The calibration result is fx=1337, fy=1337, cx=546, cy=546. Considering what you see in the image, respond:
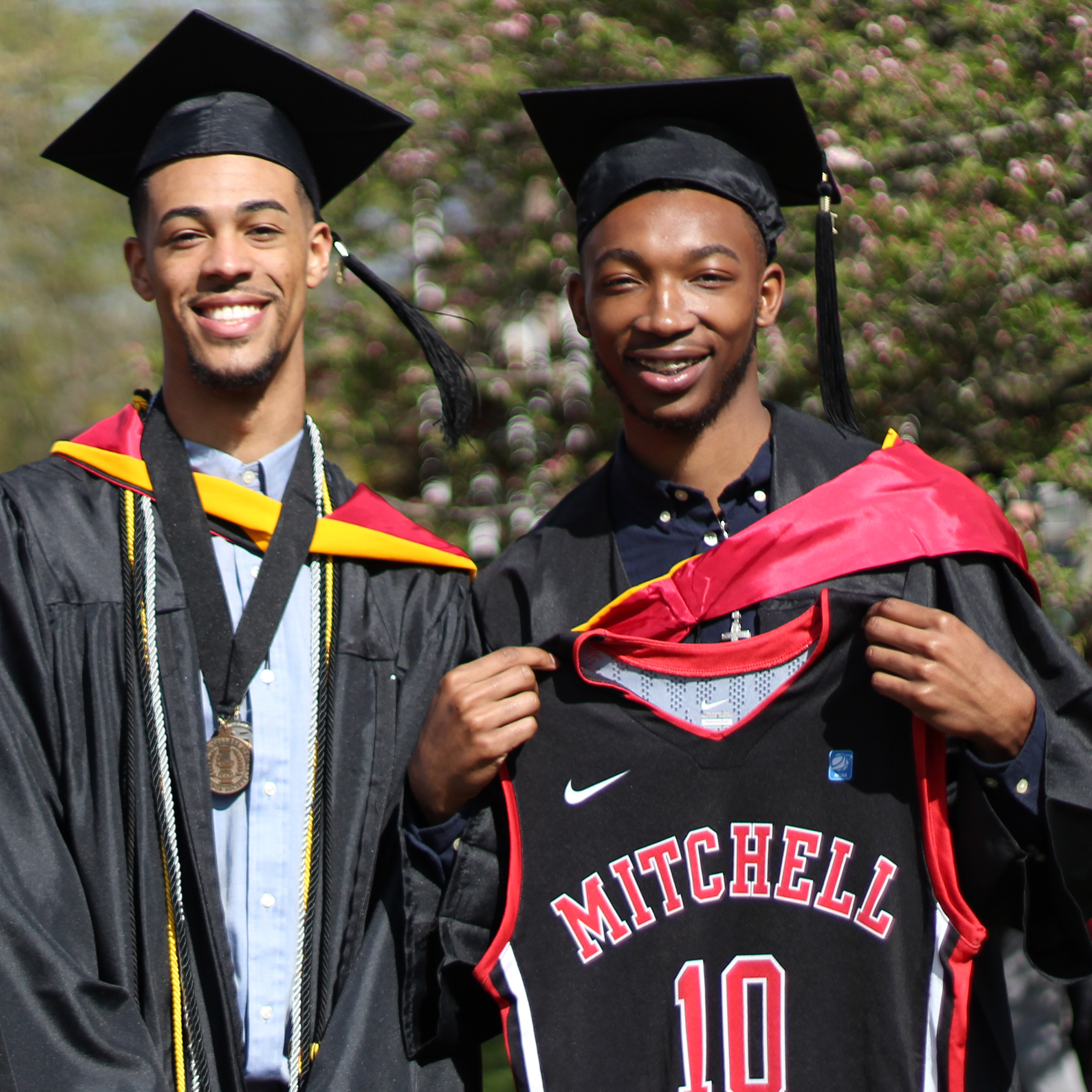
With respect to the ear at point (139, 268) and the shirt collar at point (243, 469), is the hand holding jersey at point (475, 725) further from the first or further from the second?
the ear at point (139, 268)

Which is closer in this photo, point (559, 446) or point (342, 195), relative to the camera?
point (559, 446)

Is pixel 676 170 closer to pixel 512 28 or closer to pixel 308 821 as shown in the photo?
pixel 308 821

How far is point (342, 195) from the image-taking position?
23.6 ft

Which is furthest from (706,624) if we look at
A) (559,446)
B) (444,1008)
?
(559,446)

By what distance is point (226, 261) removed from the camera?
264 cm

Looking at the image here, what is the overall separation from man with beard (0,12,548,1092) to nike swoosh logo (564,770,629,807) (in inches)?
8.3

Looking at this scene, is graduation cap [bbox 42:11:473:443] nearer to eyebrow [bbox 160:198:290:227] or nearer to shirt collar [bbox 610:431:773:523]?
eyebrow [bbox 160:198:290:227]

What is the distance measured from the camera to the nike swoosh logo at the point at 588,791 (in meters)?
2.43

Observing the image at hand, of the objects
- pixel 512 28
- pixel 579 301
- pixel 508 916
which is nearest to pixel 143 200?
pixel 579 301

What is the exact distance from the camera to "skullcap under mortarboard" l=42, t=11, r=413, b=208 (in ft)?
9.17

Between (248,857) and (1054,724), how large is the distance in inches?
57.6

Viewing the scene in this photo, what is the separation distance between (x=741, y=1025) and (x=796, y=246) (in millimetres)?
4035

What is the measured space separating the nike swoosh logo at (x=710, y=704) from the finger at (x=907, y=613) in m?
0.32

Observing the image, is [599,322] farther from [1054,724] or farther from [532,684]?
[1054,724]
